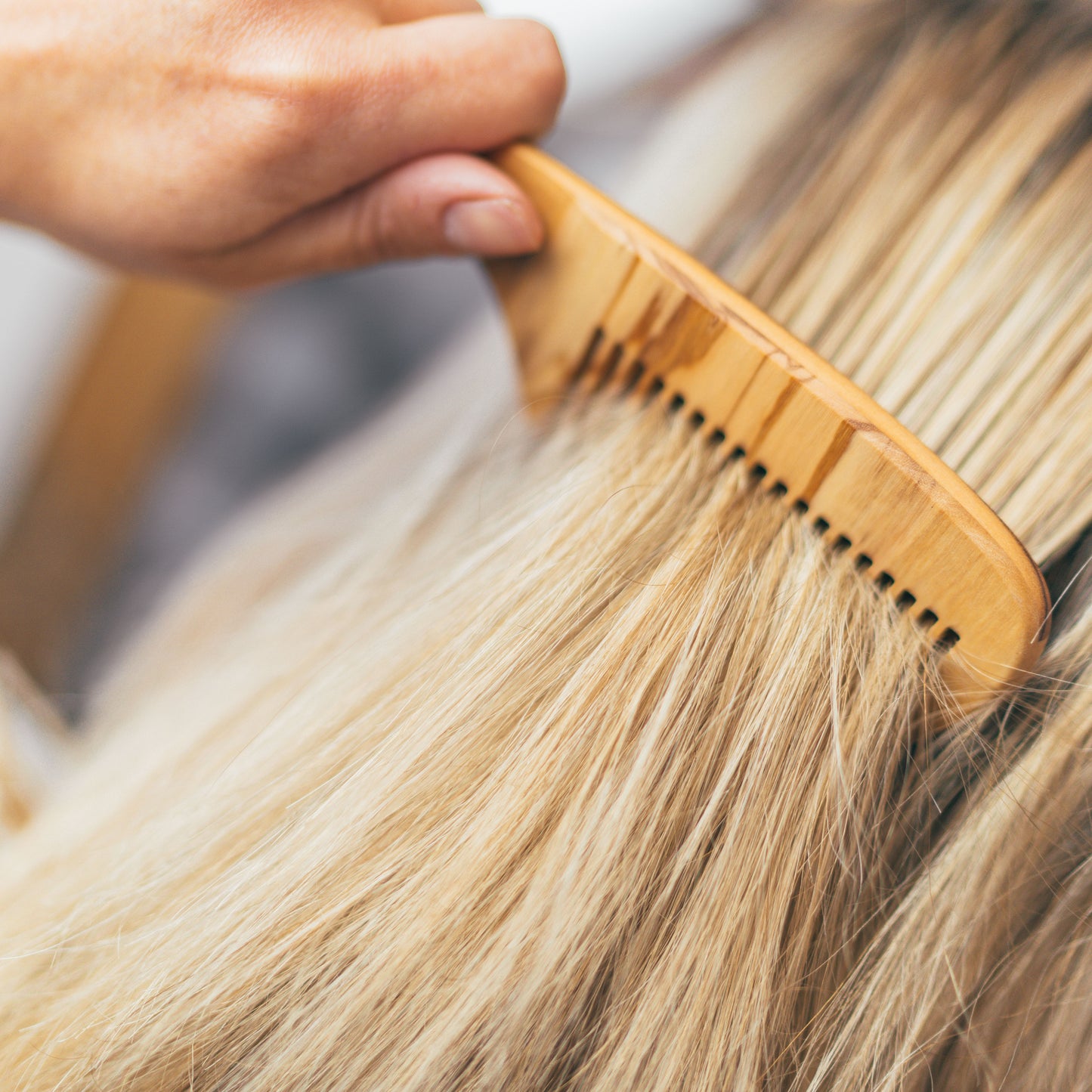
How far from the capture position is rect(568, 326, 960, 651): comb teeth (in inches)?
15.3

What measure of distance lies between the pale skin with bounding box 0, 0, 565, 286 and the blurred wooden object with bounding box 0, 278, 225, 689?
1.90ft

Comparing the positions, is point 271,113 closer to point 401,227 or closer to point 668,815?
point 401,227

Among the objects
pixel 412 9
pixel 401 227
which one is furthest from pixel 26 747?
pixel 412 9

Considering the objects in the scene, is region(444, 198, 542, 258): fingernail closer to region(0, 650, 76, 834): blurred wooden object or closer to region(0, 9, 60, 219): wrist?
region(0, 9, 60, 219): wrist

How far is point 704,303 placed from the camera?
40 centimetres

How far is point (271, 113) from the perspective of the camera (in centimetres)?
46

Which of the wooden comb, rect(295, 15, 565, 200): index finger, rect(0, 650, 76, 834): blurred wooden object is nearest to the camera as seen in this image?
the wooden comb

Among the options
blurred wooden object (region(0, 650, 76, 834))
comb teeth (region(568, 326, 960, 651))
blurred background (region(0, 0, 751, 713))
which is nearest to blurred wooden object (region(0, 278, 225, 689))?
blurred background (region(0, 0, 751, 713))

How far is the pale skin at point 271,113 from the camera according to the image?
0.46 metres

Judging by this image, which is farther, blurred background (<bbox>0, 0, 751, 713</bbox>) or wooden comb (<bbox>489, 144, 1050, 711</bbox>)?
blurred background (<bbox>0, 0, 751, 713</bbox>)

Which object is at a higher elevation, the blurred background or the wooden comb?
the wooden comb

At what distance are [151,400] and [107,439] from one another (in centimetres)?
8

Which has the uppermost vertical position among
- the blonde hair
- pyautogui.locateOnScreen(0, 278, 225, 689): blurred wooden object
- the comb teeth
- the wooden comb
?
the wooden comb

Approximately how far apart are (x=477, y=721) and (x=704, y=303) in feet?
0.75
